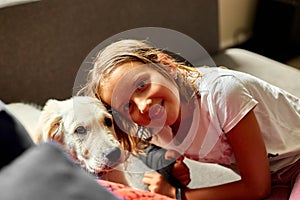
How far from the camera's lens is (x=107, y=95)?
893 mm

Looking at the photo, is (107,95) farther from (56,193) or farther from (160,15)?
(160,15)

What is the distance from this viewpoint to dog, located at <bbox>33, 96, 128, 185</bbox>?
2.84ft

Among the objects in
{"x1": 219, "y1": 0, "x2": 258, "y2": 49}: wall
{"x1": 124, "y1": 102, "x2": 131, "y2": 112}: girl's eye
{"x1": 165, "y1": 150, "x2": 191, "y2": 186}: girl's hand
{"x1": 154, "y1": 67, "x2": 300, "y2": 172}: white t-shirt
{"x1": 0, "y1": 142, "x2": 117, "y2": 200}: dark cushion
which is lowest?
{"x1": 219, "y1": 0, "x2": 258, "y2": 49}: wall

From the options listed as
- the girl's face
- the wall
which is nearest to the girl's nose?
the girl's face

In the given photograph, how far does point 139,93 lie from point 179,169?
0.23 meters

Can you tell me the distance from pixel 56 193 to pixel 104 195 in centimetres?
5

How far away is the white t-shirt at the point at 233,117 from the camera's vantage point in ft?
3.05

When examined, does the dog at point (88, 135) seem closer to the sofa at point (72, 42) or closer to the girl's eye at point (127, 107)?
the girl's eye at point (127, 107)

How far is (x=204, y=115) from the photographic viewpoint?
0.97 meters

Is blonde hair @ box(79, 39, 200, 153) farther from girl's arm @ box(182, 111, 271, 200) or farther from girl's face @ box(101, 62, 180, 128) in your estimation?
girl's arm @ box(182, 111, 271, 200)

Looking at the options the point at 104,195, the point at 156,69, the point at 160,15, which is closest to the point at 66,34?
the point at 160,15

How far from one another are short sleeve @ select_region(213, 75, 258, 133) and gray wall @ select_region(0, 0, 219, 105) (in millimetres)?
409

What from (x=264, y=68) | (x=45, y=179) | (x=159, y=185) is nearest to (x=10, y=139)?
(x=45, y=179)

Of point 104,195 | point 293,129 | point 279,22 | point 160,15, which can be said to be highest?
point 104,195
